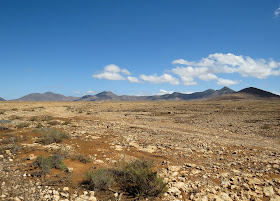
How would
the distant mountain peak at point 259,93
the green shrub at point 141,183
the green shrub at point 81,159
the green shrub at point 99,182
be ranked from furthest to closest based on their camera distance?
the distant mountain peak at point 259,93 < the green shrub at point 81,159 < the green shrub at point 99,182 < the green shrub at point 141,183

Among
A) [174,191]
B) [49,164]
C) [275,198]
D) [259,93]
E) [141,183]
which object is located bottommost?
[275,198]

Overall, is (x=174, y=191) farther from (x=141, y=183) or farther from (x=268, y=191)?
(x=268, y=191)

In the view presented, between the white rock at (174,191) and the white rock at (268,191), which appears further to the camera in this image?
the white rock at (268,191)

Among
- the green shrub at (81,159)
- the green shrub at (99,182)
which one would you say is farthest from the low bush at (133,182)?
the green shrub at (81,159)

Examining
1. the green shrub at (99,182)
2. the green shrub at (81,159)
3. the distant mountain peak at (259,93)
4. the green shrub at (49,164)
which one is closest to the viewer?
the green shrub at (99,182)

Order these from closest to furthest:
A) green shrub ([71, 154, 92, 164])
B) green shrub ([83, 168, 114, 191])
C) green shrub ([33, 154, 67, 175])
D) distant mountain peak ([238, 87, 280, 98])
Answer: green shrub ([83, 168, 114, 191]), green shrub ([33, 154, 67, 175]), green shrub ([71, 154, 92, 164]), distant mountain peak ([238, 87, 280, 98])

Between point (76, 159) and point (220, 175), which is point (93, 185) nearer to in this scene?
point (76, 159)

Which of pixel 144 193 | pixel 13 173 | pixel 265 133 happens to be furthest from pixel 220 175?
pixel 265 133

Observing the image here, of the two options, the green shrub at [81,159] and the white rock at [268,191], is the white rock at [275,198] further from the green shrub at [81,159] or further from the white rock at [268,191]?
the green shrub at [81,159]

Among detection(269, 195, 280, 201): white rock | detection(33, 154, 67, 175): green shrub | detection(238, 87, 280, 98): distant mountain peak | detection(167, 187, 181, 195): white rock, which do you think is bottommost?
detection(269, 195, 280, 201): white rock

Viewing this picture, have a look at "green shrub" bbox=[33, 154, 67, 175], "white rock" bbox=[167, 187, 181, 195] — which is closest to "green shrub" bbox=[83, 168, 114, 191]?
"green shrub" bbox=[33, 154, 67, 175]

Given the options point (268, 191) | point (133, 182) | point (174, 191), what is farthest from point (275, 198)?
point (133, 182)

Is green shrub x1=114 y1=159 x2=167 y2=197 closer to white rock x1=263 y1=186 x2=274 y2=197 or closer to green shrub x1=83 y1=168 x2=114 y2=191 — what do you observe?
green shrub x1=83 y1=168 x2=114 y2=191

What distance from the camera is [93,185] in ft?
16.8
